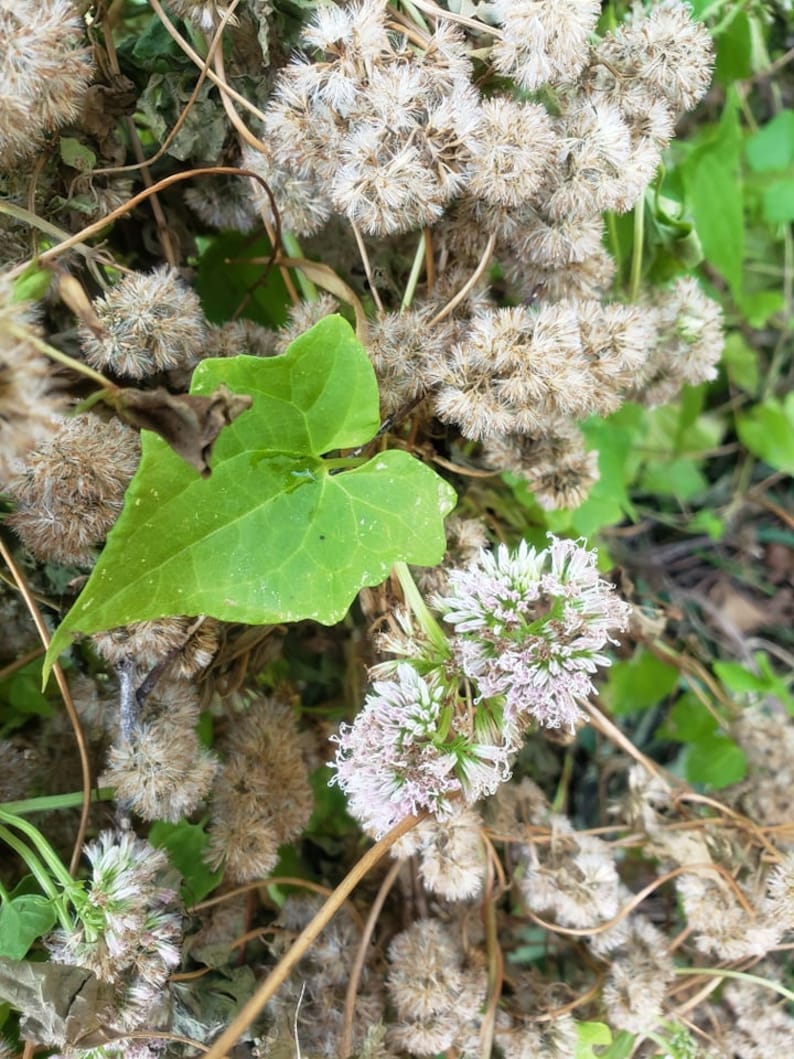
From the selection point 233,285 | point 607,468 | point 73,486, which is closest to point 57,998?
point 73,486

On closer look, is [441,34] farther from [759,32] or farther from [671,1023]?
[671,1023]

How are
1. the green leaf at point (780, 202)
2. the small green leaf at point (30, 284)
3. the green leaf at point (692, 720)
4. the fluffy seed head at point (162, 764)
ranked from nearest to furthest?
the small green leaf at point (30, 284), the fluffy seed head at point (162, 764), the green leaf at point (692, 720), the green leaf at point (780, 202)

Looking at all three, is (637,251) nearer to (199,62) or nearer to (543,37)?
(543,37)

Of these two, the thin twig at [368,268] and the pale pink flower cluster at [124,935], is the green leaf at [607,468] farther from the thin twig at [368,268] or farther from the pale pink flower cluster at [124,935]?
the pale pink flower cluster at [124,935]

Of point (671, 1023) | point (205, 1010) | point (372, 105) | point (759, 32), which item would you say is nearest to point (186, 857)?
point (205, 1010)

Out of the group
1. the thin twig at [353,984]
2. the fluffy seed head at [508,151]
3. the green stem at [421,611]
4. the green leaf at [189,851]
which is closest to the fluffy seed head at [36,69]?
the fluffy seed head at [508,151]

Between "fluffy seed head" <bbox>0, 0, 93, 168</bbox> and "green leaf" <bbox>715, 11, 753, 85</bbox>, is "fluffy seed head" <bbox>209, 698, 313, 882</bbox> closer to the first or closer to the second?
"fluffy seed head" <bbox>0, 0, 93, 168</bbox>

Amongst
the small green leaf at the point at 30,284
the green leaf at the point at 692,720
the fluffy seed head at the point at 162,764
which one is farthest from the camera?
the green leaf at the point at 692,720
